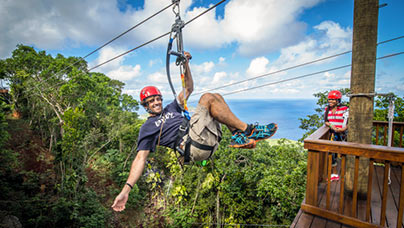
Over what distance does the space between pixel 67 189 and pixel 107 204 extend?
7.05 ft

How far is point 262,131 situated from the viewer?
223 centimetres

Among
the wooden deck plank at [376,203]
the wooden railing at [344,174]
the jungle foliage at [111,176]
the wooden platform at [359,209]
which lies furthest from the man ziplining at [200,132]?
the jungle foliage at [111,176]

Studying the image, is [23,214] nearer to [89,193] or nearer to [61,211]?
[61,211]

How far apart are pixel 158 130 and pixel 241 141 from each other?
0.97 metres

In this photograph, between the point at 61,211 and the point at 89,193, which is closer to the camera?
the point at 61,211

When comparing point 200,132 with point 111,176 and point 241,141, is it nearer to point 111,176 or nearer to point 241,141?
point 241,141

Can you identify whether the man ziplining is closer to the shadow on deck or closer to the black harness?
the black harness

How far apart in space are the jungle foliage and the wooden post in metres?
4.18

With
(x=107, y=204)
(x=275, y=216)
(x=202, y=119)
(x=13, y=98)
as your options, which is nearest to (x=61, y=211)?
(x=107, y=204)

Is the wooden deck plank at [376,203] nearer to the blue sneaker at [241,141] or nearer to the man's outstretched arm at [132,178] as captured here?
the blue sneaker at [241,141]

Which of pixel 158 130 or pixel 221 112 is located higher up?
pixel 221 112

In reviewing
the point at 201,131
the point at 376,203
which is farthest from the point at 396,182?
the point at 201,131

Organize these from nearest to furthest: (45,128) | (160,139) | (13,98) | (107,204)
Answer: (160,139) < (107,204) < (45,128) < (13,98)

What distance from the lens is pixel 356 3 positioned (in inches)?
95.8
